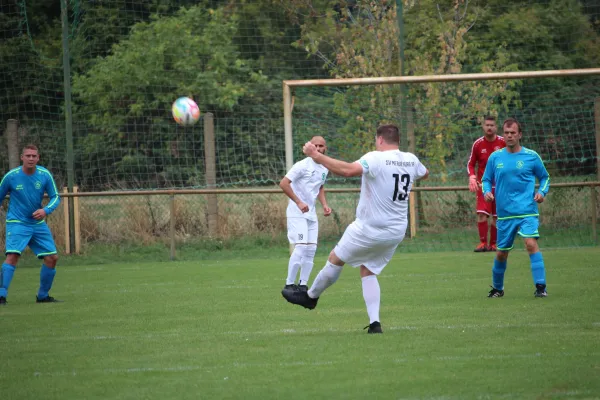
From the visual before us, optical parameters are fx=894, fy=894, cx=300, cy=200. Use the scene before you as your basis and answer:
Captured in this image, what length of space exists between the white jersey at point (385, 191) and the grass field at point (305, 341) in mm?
938

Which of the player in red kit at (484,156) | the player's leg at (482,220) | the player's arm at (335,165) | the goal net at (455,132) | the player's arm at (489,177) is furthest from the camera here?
the goal net at (455,132)

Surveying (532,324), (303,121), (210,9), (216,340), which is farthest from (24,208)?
(210,9)

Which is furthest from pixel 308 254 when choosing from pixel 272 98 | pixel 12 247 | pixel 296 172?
pixel 272 98

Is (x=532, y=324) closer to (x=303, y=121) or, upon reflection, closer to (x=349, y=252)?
(x=349, y=252)

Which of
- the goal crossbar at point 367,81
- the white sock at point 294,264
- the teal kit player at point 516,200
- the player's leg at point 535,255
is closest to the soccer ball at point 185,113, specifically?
the goal crossbar at point 367,81

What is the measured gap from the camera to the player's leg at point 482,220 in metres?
15.7

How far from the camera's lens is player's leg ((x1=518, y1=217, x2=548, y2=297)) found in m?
9.92

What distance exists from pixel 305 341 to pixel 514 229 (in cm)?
362

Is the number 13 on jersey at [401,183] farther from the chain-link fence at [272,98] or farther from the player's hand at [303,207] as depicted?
the chain-link fence at [272,98]

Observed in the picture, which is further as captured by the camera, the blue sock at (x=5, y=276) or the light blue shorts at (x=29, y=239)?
the light blue shorts at (x=29, y=239)

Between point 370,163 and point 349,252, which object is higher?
point 370,163

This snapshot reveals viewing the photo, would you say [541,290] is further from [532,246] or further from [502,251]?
[502,251]

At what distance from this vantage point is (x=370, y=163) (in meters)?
7.50

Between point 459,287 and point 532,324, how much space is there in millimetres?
3243
